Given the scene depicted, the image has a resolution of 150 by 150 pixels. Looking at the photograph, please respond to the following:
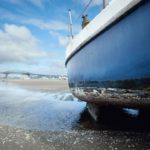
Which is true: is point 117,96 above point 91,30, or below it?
below

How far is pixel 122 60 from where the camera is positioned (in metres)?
3.87

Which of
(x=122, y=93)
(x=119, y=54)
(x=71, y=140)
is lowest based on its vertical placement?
(x=71, y=140)

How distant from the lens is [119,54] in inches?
155

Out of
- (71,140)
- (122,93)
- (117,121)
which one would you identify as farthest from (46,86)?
(122,93)

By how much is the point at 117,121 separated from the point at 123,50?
2384mm

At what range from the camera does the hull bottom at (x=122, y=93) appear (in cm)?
350

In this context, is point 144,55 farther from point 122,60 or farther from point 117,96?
point 117,96

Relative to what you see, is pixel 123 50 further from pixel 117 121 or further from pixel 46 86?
pixel 46 86

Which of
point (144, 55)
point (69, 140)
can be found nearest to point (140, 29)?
point (144, 55)

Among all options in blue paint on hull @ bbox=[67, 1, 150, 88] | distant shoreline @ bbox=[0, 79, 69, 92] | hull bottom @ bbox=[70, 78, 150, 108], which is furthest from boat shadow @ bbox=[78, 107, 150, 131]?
distant shoreline @ bbox=[0, 79, 69, 92]

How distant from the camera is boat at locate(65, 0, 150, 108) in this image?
340cm

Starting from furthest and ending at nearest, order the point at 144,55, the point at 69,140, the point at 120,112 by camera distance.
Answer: the point at 120,112 < the point at 69,140 < the point at 144,55

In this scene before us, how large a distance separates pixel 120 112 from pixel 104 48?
276 cm

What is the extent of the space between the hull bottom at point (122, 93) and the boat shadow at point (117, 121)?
55 centimetres
